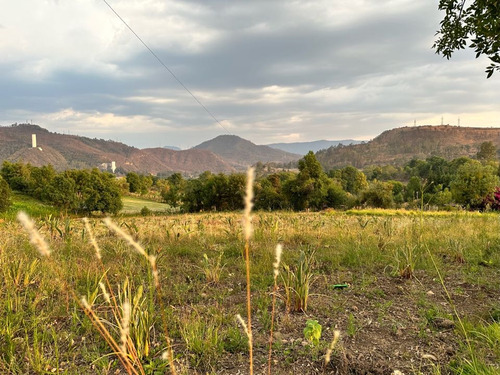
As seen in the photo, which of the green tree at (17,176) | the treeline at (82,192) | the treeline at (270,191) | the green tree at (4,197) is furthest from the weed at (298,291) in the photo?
the green tree at (17,176)

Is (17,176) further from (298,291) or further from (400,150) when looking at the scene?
(400,150)

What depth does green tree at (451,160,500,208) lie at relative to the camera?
108 feet

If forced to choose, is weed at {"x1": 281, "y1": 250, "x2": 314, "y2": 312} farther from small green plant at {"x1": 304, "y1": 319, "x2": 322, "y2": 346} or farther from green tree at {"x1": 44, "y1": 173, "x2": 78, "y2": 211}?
green tree at {"x1": 44, "y1": 173, "x2": 78, "y2": 211}

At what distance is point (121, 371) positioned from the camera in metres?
2.37

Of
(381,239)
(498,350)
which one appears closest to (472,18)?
(381,239)

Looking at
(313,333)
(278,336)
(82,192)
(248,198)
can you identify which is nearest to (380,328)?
(313,333)

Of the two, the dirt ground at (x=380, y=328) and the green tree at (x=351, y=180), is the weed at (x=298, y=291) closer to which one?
the dirt ground at (x=380, y=328)

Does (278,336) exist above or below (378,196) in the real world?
above

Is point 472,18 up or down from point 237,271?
up

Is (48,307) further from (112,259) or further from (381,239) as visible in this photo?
(381,239)

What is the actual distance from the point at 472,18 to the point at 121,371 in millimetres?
6189

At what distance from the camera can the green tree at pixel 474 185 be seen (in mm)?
32981

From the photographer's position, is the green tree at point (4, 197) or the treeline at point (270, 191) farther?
the green tree at point (4, 197)

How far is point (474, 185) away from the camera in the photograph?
110ft
